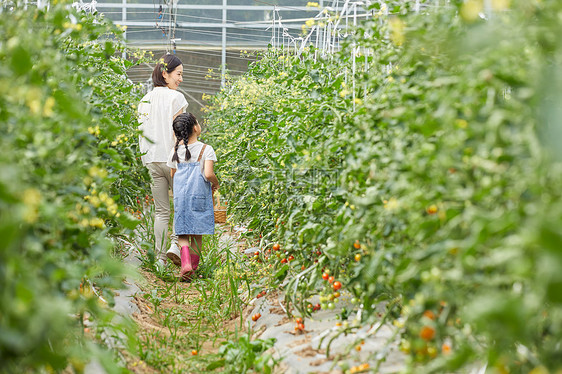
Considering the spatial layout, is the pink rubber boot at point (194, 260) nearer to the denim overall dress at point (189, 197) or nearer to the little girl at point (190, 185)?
the little girl at point (190, 185)

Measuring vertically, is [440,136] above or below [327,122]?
above

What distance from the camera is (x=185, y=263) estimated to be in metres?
3.76

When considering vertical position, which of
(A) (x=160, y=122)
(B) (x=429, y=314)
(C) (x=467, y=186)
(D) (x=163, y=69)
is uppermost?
(C) (x=467, y=186)

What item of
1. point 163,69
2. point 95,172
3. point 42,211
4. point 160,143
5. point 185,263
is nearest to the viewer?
point 42,211

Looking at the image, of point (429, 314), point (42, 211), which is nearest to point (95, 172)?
point (42, 211)

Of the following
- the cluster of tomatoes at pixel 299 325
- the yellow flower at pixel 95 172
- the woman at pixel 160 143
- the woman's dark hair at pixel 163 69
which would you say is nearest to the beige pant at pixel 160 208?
the woman at pixel 160 143

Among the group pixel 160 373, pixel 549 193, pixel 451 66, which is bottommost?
pixel 160 373

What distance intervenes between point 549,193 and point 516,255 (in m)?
0.14

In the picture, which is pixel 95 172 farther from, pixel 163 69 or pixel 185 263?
pixel 163 69

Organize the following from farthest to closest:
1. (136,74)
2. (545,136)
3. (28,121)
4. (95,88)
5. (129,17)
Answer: (136,74), (129,17), (95,88), (28,121), (545,136)

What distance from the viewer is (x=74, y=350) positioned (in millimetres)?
1138

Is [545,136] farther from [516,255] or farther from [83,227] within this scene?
[83,227]

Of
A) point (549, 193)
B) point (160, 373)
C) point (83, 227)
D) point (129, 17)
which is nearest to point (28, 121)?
point (83, 227)

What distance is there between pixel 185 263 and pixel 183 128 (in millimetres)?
884
